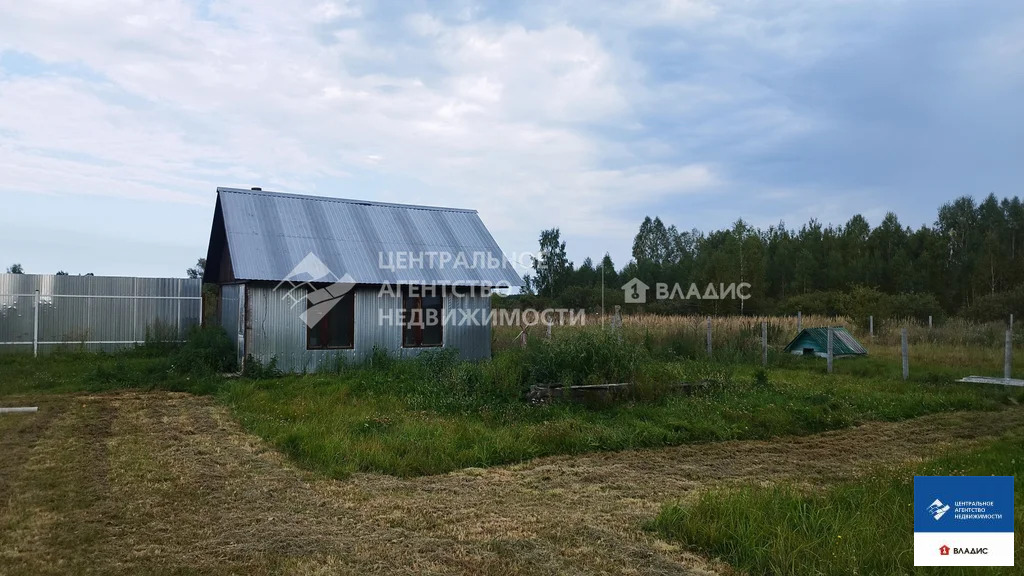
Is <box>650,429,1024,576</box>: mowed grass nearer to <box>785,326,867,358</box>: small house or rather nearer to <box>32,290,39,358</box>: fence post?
<box>785,326,867,358</box>: small house

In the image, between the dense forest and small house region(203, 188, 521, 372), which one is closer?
small house region(203, 188, 521, 372)

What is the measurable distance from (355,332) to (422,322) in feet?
5.61

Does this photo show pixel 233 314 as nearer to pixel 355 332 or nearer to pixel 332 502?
pixel 355 332

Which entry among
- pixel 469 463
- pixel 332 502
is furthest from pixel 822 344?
pixel 332 502

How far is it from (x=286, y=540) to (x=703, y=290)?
3750 centimetres

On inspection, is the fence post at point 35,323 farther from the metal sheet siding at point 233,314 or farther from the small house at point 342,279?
the metal sheet siding at point 233,314

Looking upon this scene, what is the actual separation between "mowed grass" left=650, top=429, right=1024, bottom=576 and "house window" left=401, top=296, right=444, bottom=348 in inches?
418

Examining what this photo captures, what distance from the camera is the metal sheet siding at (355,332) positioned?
47.6ft

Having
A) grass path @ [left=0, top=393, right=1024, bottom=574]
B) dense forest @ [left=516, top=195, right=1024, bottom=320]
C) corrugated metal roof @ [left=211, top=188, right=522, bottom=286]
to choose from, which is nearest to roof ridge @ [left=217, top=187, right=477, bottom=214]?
corrugated metal roof @ [left=211, top=188, right=522, bottom=286]

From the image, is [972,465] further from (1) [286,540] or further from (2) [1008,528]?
(1) [286,540]

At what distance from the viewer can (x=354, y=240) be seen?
16.5 metres

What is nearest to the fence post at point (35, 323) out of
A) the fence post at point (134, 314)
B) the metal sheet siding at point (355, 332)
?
the fence post at point (134, 314)

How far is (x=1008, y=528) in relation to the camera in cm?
479

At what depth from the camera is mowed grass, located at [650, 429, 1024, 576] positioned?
4.63 metres
